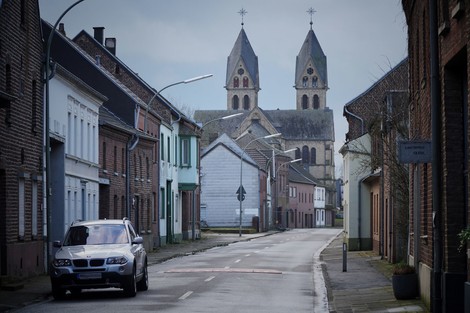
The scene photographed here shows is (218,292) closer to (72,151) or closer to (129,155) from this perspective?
(72,151)

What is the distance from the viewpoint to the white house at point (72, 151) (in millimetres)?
34219

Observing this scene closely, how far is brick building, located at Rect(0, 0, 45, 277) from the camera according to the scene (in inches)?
1056

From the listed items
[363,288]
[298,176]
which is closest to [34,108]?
[363,288]

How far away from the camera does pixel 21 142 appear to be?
28688 mm

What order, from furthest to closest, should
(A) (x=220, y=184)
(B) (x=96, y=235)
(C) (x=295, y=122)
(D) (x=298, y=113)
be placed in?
(D) (x=298, y=113) < (C) (x=295, y=122) < (A) (x=220, y=184) < (B) (x=96, y=235)

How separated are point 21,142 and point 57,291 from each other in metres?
7.41

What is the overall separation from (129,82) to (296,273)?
2945 centimetres

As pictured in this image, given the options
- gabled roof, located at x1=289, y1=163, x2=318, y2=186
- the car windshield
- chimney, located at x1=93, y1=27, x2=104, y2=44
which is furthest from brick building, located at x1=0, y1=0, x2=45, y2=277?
gabled roof, located at x1=289, y1=163, x2=318, y2=186

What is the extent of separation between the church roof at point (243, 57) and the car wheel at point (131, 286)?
155 m

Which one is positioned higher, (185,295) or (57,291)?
(57,291)

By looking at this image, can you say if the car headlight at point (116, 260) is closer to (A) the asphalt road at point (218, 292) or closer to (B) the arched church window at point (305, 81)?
(A) the asphalt road at point (218, 292)

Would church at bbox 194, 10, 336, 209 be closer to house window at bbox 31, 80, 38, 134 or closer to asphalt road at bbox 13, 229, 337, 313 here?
asphalt road at bbox 13, 229, 337, 313

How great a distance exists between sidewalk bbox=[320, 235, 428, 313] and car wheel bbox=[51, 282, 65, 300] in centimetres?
579

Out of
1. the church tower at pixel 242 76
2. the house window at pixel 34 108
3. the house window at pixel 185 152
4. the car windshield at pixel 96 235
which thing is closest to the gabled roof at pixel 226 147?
the house window at pixel 185 152
